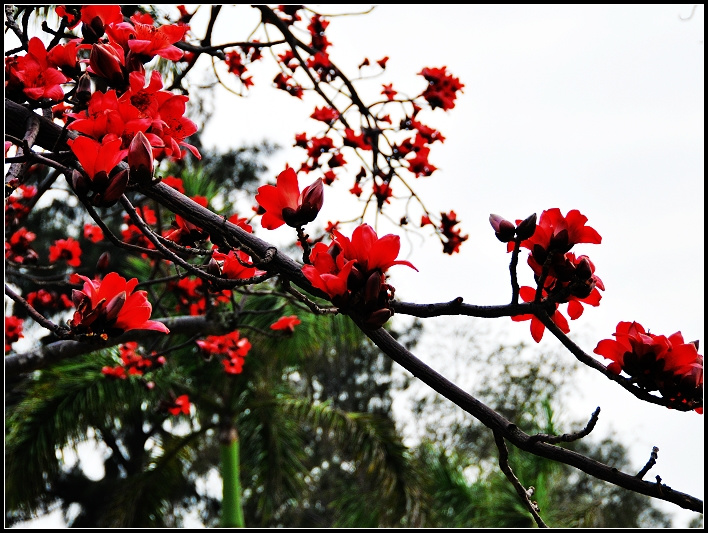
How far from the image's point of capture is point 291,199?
980 mm

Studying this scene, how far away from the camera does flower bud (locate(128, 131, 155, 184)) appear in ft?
3.11

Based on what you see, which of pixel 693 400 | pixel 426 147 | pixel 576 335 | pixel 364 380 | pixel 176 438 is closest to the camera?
pixel 693 400

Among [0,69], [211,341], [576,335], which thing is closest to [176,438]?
[211,341]

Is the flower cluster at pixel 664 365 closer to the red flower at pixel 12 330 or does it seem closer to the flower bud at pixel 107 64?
the flower bud at pixel 107 64

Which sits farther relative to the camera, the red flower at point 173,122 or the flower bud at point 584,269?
the red flower at point 173,122

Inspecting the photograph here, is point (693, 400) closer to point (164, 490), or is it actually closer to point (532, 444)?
point (532, 444)

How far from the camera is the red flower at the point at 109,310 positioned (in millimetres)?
1040

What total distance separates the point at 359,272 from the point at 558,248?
0.32m

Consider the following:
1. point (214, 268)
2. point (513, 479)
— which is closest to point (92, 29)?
point (214, 268)

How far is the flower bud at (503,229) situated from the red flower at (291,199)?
0.92 ft

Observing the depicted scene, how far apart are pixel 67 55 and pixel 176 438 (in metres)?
5.48

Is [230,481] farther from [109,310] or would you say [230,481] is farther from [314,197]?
[314,197]

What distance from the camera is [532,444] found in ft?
2.81

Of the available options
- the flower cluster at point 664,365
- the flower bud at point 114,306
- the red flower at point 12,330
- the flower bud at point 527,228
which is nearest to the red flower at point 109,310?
the flower bud at point 114,306
